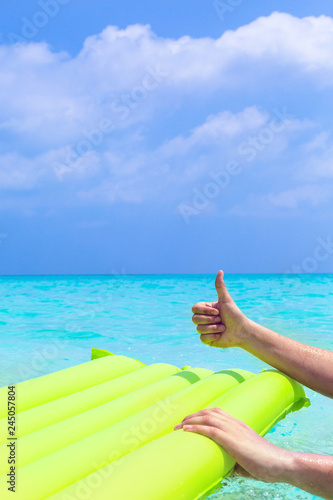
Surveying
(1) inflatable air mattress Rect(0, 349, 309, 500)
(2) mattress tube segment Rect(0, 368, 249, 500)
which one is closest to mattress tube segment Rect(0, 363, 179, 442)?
(1) inflatable air mattress Rect(0, 349, 309, 500)

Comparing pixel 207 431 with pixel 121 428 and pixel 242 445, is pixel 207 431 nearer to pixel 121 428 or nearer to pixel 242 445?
pixel 242 445

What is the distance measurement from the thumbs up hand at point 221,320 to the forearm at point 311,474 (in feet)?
2.62

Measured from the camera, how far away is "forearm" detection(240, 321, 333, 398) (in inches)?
76.1

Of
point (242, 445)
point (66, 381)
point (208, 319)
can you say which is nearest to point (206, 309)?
point (208, 319)

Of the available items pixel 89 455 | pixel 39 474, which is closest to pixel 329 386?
pixel 89 455

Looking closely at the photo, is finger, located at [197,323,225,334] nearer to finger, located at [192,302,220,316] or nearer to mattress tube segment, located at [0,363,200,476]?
finger, located at [192,302,220,316]

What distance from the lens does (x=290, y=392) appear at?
80.7 inches

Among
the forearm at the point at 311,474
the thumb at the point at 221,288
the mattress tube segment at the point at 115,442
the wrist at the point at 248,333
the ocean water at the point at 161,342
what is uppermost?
the thumb at the point at 221,288

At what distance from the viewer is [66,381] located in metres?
2.03

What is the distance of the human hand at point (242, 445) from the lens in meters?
1.39

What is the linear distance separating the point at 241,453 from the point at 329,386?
66 cm

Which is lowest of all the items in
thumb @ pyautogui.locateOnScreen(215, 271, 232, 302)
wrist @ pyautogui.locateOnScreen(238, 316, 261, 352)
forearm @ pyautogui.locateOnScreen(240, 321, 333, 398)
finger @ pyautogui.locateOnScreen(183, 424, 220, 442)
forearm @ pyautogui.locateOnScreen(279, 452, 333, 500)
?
forearm @ pyautogui.locateOnScreen(279, 452, 333, 500)

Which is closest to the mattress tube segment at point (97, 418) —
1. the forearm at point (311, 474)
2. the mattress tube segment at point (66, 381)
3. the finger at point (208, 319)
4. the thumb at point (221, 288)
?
the mattress tube segment at point (66, 381)

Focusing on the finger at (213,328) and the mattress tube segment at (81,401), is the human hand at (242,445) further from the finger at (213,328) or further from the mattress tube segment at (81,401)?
the finger at (213,328)
